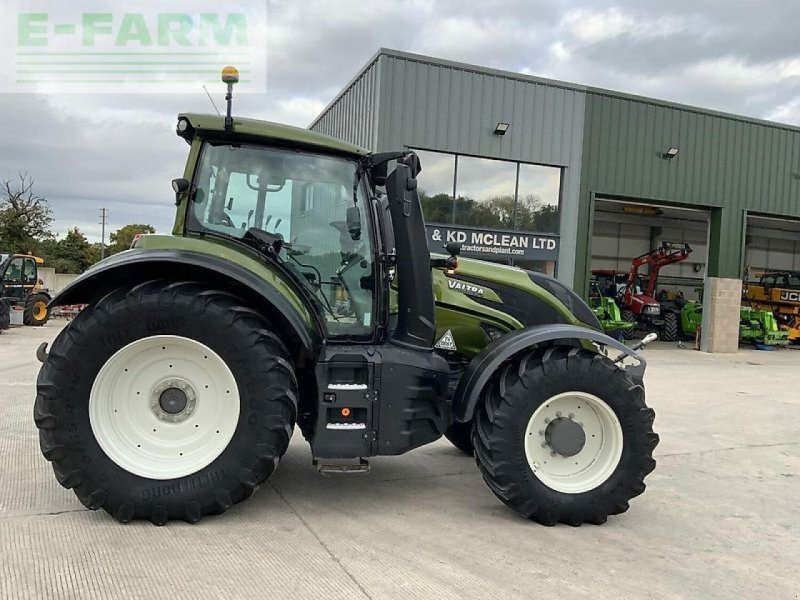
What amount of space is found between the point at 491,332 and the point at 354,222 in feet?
4.30

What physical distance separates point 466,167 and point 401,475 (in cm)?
960

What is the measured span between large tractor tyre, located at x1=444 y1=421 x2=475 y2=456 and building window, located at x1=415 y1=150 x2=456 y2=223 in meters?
8.03

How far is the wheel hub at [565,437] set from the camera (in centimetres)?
396

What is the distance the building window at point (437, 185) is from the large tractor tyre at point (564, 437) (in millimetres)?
9330

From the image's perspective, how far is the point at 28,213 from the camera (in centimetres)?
3822

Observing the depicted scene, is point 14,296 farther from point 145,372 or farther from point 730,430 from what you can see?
point 730,430

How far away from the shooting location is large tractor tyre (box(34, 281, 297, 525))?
349cm

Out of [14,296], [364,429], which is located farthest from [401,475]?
[14,296]

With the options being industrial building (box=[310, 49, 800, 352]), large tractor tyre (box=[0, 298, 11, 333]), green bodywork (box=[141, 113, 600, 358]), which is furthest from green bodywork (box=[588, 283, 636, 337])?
large tractor tyre (box=[0, 298, 11, 333])

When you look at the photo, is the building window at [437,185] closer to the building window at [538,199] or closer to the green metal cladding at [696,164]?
the building window at [538,199]

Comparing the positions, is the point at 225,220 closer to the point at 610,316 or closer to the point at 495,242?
the point at 495,242

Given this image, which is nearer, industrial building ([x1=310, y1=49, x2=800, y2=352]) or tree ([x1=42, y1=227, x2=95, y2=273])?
industrial building ([x1=310, y1=49, x2=800, y2=352])

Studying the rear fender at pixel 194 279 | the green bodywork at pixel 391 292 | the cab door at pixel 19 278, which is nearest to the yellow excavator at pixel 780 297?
the green bodywork at pixel 391 292

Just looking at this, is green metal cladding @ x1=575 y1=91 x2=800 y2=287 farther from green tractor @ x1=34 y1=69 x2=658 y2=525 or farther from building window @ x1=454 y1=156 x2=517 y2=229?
green tractor @ x1=34 y1=69 x2=658 y2=525
